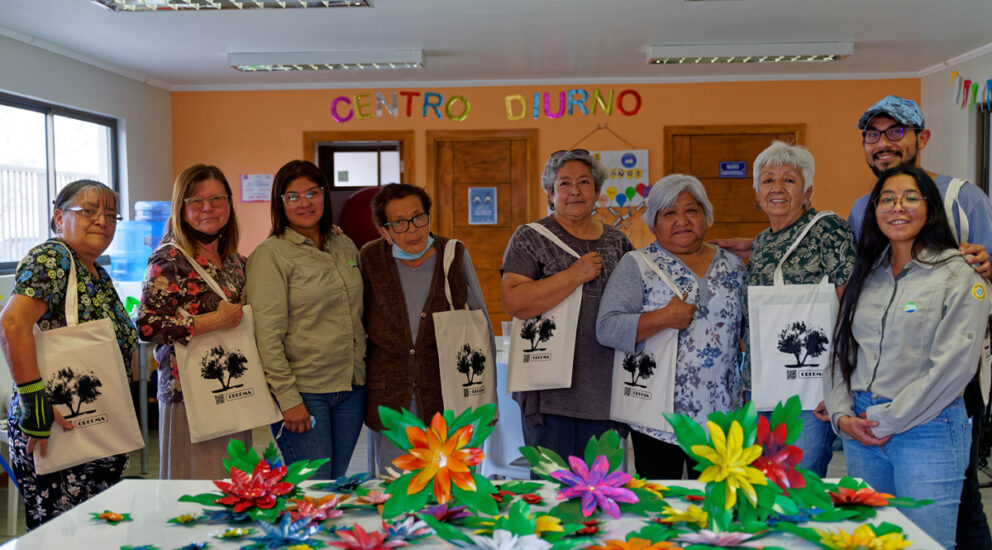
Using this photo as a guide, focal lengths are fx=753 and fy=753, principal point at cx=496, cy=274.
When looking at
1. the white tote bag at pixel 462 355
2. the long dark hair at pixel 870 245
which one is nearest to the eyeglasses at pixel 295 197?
the white tote bag at pixel 462 355

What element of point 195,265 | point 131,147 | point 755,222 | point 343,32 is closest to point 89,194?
point 195,265

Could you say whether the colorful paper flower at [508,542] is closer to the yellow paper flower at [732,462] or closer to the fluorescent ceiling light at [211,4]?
the yellow paper flower at [732,462]

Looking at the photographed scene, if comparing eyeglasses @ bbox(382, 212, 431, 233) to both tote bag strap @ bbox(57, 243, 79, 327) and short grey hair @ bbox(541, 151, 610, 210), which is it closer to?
short grey hair @ bbox(541, 151, 610, 210)

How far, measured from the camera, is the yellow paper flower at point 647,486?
1.36 m

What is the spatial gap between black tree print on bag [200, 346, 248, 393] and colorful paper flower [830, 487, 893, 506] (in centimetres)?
152

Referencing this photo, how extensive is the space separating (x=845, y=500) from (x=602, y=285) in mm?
1023

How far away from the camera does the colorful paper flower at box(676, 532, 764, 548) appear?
113 cm

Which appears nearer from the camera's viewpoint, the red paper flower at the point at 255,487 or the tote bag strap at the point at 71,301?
the red paper flower at the point at 255,487

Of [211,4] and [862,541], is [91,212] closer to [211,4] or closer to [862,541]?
[862,541]

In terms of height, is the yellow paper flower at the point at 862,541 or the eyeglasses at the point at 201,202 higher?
the eyeglasses at the point at 201,202

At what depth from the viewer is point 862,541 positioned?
1.13m

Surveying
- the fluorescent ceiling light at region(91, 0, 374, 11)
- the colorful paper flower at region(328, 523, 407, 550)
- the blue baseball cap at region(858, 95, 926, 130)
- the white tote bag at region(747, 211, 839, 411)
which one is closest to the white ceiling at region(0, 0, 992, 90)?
the fluorescent ceiling light at region(91, 0, 374, 11)

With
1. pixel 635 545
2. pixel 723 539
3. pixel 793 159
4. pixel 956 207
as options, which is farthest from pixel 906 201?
pixel 635 545

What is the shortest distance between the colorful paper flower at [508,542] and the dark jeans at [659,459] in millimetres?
973
